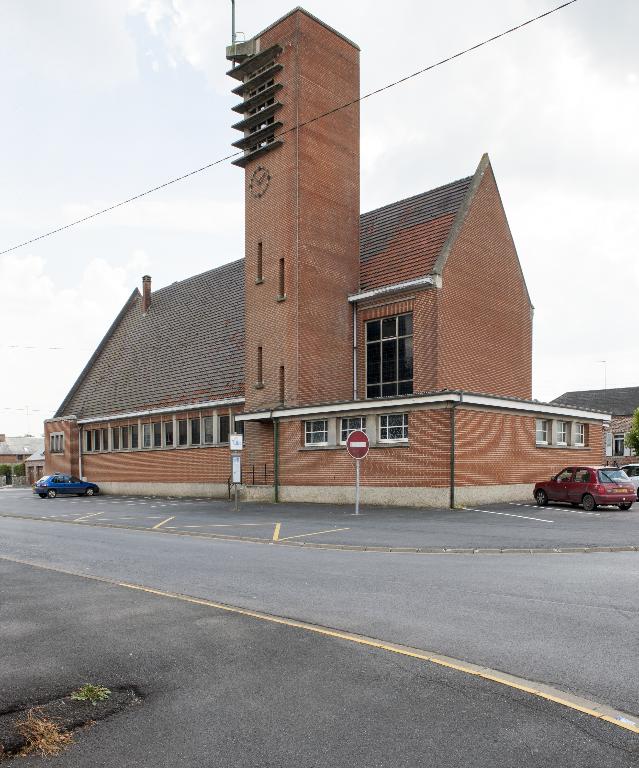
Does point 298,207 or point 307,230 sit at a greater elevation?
point 298,207

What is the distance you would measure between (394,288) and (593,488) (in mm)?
11430

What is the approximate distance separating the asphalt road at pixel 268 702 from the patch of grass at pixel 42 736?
10 centimetres

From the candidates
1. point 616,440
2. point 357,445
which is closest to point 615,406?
point 616,440

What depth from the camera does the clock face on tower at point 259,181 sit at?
30828mm

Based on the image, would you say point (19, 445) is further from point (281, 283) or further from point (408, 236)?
point (408, 236)

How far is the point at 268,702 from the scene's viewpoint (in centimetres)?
498

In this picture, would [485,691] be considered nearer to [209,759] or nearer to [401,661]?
[401,661]

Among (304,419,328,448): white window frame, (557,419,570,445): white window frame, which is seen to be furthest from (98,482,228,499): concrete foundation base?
(557,419,570,445): white window frame

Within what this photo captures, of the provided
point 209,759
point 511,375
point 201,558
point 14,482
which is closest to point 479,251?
point 511,375

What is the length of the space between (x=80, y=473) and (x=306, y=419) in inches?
945

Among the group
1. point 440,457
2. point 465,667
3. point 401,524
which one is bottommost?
point 401,524

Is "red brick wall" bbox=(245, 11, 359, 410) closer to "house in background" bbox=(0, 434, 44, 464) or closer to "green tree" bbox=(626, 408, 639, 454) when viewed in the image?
"green tree" bbox=(626, 408, 639, 454)

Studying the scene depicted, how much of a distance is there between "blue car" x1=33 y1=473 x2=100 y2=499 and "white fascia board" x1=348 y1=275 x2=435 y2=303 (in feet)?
69.5

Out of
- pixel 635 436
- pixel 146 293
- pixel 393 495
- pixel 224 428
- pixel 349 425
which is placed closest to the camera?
pixel 393 495
